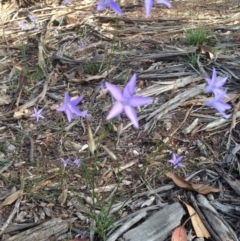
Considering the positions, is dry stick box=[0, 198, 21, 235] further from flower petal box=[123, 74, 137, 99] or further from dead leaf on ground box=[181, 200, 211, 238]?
flower petal box=[123, 74, 137, 99]

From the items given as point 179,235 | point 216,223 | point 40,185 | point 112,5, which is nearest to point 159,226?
point 179,235

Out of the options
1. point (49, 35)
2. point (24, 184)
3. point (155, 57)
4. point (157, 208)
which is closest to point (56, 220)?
point (24, 184)

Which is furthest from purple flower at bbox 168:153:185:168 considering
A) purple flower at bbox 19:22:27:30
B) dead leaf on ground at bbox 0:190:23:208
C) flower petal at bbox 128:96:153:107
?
purple flower at bbox 19:22:27:30

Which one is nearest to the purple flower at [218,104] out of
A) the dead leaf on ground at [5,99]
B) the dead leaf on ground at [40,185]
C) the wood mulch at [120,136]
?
the wood mulch at [120,136]

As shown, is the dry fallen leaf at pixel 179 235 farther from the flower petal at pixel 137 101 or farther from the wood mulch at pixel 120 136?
the flower petal at pixel 137 101

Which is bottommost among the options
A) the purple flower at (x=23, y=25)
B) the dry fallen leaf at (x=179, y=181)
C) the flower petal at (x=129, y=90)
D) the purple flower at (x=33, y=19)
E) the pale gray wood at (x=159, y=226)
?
the pale gray wood at (x=159, y=226)

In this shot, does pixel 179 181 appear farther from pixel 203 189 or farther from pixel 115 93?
pixel 115 93
